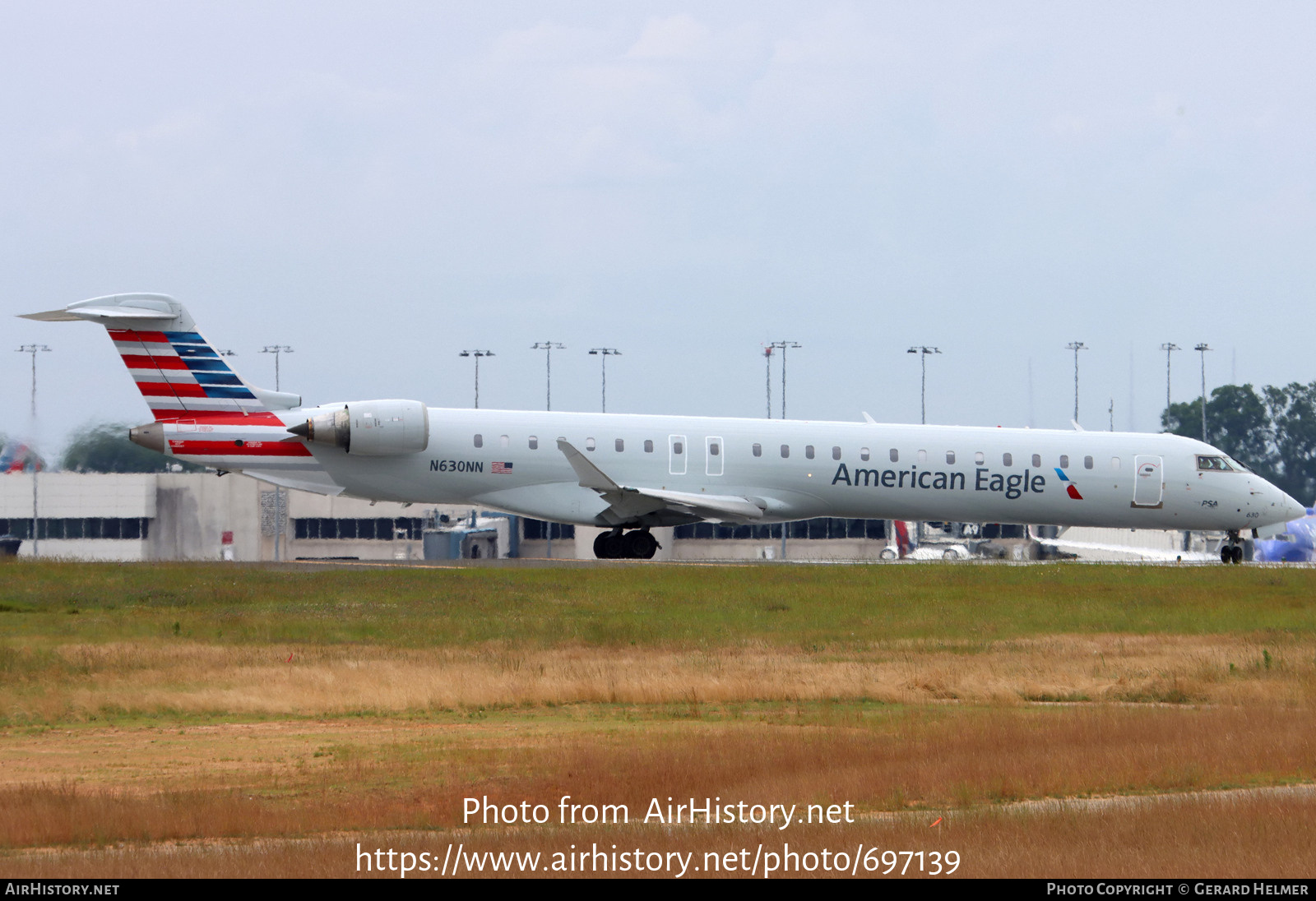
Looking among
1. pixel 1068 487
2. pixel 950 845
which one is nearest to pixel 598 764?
pixel 950 845

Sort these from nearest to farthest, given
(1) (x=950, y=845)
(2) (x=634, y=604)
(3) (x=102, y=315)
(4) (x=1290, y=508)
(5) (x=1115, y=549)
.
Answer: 1. (1) (x=950, y=845)
2. (2) (x=634, y=604)
3. (3) (x=102, y=315)
4. (4) (x=1290, y=508)
5. (5) (x=1115, y=549)

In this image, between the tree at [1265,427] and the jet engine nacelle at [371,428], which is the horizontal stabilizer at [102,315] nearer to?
the jet engine nacelle at [371,428]

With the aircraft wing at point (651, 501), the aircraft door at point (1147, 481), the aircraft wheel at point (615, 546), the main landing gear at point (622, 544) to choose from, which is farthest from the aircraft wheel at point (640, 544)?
the aircraft door at point (1147, 481)

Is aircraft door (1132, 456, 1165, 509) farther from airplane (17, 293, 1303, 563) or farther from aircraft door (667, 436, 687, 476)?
aircraft door (667, 436, 687, 476)

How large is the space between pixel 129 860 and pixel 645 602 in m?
17.0

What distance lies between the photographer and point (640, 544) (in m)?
36.8

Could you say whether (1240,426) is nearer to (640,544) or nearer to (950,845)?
(640,544)

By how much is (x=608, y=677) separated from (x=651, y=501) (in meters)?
15.3

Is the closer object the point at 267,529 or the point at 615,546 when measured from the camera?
the point at 615,546

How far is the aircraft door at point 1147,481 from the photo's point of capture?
37.5 m

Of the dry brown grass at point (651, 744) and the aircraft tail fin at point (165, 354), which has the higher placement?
the aircraft tail fin at point (165, 354)

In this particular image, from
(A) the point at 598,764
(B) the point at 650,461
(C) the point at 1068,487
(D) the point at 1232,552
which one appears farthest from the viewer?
(D) the point at 1232,552

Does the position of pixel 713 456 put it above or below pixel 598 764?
above

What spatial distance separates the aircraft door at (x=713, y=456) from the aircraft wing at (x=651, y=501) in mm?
574
